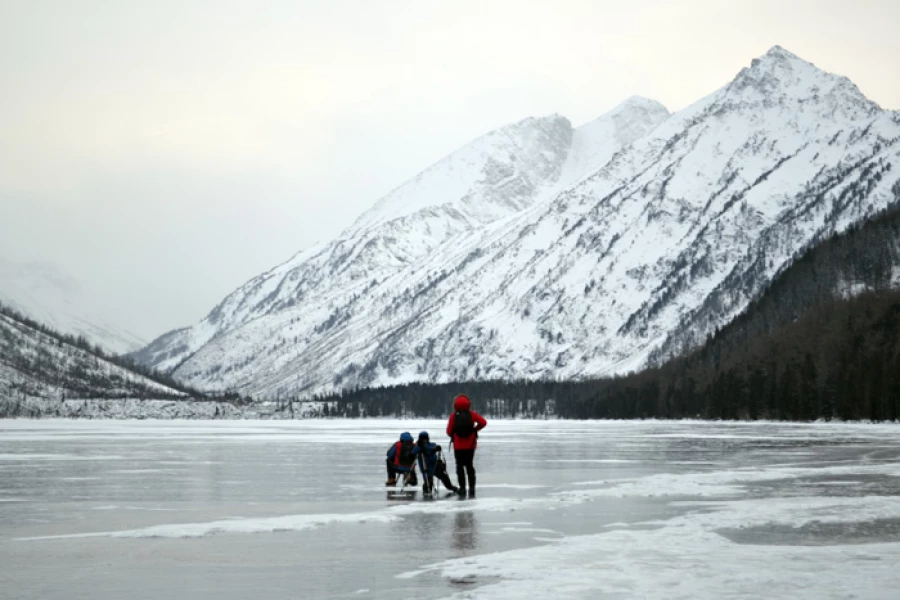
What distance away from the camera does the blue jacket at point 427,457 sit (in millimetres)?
31594

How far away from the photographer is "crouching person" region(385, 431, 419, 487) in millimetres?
33812

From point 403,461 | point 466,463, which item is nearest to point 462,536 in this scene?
point 466,463

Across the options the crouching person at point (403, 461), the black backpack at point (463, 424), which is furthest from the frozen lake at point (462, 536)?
the black backpack at point (463, 424)

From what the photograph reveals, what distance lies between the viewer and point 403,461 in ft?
111

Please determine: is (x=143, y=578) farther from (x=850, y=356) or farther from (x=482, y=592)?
(x=850, y=356)

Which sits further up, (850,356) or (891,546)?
(850,356)

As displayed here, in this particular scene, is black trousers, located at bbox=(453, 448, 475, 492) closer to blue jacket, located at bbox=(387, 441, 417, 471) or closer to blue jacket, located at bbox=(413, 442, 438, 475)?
blue jacket, located at bbox=(413, 442, 438, 475)

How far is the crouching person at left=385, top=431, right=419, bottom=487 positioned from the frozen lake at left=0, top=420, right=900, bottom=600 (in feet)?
2.64

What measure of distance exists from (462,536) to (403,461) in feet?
42.3

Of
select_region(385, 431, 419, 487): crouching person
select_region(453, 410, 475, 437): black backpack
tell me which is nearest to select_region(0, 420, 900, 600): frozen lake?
select_region(385, 431, 419, 487): crouching person

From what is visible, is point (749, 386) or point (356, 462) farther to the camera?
point (749, 386)

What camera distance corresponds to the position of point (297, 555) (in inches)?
736

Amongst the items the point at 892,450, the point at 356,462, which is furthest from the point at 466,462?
the point at 892,450

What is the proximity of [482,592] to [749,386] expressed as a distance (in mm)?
170792
